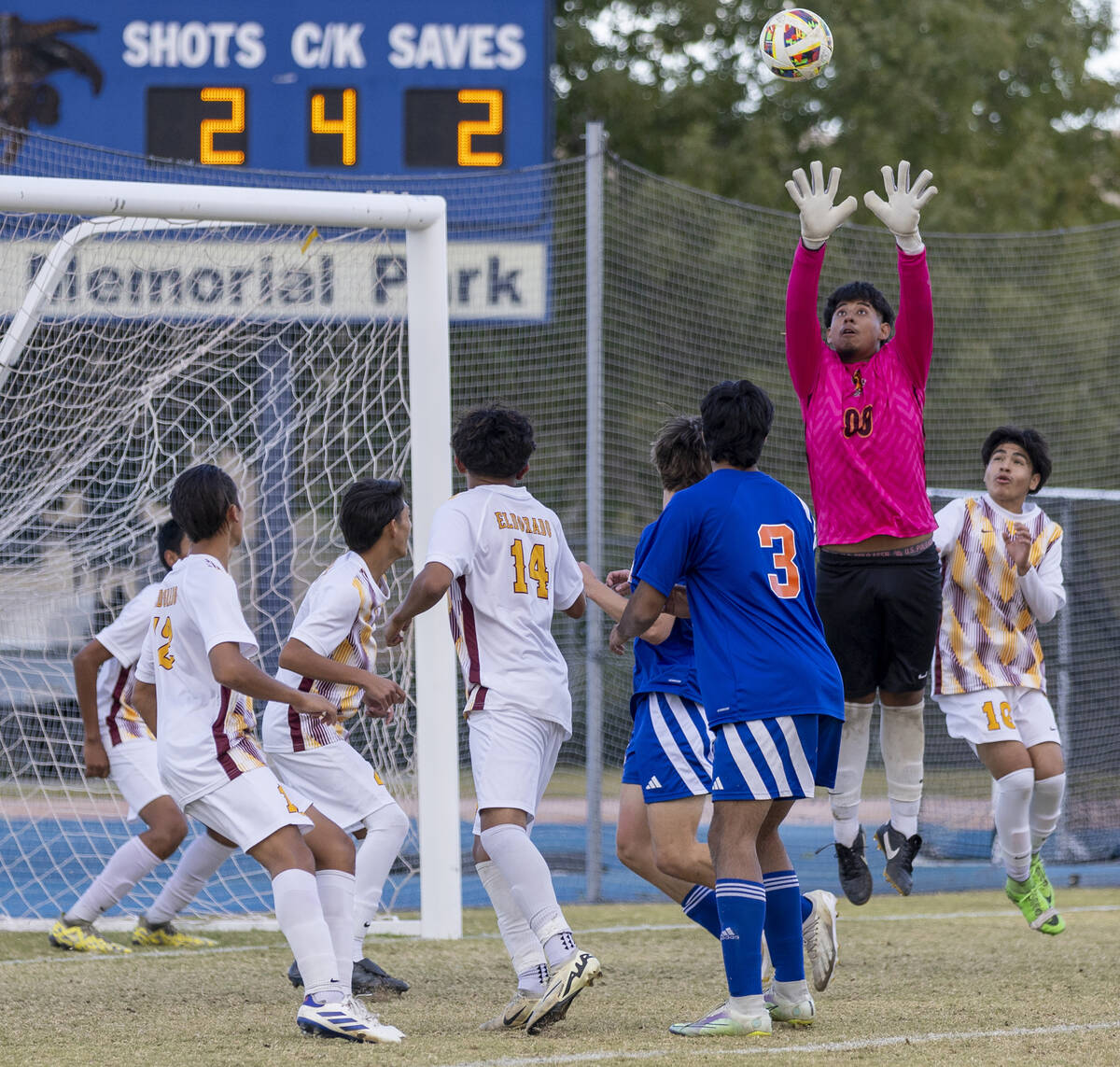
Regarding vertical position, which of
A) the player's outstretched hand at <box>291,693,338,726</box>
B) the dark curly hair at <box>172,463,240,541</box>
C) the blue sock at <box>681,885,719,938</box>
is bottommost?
the blue sock at <box>681,885,719,938</box>

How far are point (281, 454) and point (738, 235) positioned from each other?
6.12 metres

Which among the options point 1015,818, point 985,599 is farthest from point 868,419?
point 1015,818

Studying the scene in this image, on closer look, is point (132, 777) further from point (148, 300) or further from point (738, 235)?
point (738, 235)

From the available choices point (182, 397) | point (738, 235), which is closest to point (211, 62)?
point (738, 235)

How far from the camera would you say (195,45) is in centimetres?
1227

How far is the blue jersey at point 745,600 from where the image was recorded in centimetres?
461

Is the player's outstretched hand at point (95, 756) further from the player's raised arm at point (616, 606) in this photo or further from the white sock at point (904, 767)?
the white sock at point (904, 767)

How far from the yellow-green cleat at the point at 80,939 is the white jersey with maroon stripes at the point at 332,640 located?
2.09m

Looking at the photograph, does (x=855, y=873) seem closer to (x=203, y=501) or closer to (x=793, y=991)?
(x=793, y=991)

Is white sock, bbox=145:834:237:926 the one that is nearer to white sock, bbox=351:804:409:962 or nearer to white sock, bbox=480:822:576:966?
white sock, bbox=351:804:409:962

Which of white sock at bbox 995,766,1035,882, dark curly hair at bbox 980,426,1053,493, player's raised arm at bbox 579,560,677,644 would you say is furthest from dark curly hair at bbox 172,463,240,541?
white sock at bbox 995,766,1035,882

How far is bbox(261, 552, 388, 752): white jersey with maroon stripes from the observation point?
5.24 metres

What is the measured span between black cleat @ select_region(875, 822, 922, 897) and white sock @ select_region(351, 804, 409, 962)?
190 centimetres

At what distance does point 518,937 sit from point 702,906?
62 cm
